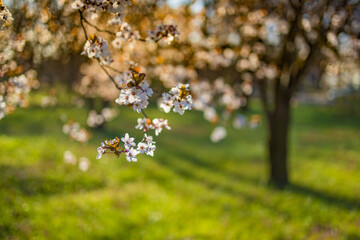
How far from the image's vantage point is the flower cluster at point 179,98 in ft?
8.64

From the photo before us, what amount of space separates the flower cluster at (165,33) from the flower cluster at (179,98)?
2.83 ft

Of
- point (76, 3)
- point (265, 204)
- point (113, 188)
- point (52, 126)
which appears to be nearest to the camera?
point (76, 3)

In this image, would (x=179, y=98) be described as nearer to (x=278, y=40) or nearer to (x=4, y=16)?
(x=4, y=16)

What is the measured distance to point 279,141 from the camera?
357 inches

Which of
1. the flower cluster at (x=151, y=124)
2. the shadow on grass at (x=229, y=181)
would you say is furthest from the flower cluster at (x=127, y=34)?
the shadow on grass at (x=229, y=181)

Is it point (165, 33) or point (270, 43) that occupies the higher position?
point (270, 43)

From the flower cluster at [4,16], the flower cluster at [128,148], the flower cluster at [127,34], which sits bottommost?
the flower cluster at [128,148]

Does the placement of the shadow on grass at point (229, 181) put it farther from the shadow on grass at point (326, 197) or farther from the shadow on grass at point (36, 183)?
the shadow on grass at point (36, 183)

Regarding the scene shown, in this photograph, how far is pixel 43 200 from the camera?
6840 mm

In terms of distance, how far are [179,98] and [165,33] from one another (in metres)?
1.01

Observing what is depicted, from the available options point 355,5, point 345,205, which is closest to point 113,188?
point 345,205

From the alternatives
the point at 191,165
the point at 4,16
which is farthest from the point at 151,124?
the point at 191,165

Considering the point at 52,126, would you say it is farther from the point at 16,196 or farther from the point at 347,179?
the point at 347,179

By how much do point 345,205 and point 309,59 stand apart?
366cm
